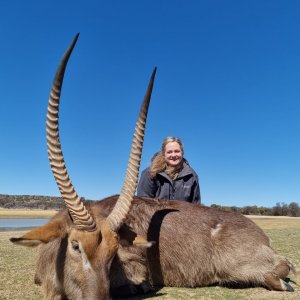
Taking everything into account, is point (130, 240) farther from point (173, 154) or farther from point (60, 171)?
point (173, 154)

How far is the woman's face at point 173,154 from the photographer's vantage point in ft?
33.7

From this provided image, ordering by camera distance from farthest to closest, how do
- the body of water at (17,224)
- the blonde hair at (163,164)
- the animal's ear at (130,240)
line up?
the body of water at (17,224) → the blonde hair at (163,164) → the animal's ear at (130,240)

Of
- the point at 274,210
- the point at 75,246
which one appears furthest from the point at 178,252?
the point at 274,210

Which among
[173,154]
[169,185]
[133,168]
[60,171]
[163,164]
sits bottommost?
[60,171]

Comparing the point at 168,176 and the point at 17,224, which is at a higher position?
the point at 17,224

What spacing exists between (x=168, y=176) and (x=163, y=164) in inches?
11.8

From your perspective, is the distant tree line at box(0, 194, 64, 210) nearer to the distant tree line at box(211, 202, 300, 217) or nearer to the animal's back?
the distant tree line at box(211, 202, 300, 217)

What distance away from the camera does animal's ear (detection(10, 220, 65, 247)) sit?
5.64m

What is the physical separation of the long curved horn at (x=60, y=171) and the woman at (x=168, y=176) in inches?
164

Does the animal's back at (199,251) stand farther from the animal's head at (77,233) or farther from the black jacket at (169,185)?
the black jacket at (169,185)

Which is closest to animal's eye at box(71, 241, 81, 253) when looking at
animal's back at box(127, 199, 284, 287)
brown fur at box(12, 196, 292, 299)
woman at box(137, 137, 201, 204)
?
brown fur at box(12, 196, 292, 299)

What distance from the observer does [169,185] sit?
33.8ft

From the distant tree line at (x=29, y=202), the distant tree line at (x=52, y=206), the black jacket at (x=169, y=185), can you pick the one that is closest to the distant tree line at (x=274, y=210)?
the distant tree line at (x=52, y=206)

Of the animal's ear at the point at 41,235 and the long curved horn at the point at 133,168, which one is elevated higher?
the long curved horn at the point at 133,168
